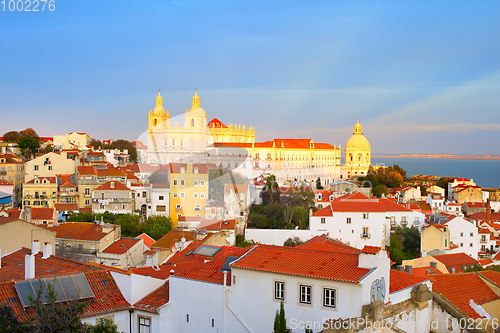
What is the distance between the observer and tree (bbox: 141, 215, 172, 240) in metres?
28.8

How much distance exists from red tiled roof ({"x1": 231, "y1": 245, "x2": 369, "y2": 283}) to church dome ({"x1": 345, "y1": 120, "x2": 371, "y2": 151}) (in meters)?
73.7

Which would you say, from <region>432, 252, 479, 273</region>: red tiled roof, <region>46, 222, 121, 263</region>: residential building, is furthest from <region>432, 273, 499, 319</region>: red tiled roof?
<region>46, 222, 121, 263</region>: residential building

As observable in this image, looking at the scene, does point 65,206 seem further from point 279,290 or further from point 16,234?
point 279,290

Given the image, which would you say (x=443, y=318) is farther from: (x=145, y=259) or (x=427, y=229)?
(x=427, y=229)

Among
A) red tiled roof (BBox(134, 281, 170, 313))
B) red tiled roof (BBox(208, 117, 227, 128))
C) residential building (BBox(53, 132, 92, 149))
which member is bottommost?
red tiled roof (BBox(134, 281, 170, 313))

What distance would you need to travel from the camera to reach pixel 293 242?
28.0m

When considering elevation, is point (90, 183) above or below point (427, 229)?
above

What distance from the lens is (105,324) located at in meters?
8.35

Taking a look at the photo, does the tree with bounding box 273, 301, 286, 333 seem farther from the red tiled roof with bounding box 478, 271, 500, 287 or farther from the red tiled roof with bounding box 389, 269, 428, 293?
the red tiled roof with bounding box 478, 271, 500, 287

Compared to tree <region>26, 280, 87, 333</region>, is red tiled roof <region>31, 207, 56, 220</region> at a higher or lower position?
lower

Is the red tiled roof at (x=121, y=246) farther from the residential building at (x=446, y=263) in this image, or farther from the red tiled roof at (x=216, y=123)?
the red tiled roof at (x=216, y=123)

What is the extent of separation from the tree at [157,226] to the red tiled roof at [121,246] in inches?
170

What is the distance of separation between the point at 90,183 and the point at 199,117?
94.8 feet

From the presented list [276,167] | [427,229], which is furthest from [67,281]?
[276,167]
